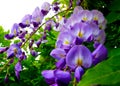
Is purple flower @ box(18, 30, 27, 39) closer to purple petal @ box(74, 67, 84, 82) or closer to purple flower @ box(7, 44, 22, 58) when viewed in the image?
purple flower @ box(7, 44, 22, 58)

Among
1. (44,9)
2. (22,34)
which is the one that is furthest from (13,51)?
(44,9)

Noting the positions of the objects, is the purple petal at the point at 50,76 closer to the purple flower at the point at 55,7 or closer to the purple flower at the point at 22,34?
the purple flower at the point at 22,34

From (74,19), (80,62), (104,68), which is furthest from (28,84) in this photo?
(104,68)

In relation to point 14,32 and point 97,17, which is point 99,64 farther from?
point 14,32

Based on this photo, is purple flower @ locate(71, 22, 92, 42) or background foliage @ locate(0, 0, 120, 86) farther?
purple flower @ locate(71, 22, 92, 42)

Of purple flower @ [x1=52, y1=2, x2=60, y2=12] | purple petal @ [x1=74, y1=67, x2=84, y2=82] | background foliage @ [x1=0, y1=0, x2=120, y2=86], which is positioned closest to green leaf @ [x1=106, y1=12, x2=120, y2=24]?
background foliage @ [x1=0, y1=0, x2=120, y2=86]

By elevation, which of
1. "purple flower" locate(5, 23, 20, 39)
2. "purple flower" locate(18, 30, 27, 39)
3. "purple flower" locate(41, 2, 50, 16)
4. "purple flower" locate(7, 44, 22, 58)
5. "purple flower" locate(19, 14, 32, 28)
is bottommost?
"purple flower" locate(7, 44, 22, 58)

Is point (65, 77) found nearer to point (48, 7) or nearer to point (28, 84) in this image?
point (48, 7)
